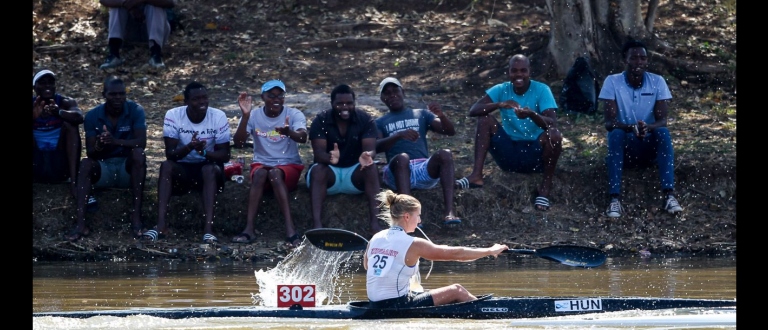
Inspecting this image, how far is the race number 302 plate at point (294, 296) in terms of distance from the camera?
27.2 ft

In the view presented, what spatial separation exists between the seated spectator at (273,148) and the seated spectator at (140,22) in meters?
4.72

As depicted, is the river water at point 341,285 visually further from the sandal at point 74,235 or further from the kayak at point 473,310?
the sandal at point 74,235

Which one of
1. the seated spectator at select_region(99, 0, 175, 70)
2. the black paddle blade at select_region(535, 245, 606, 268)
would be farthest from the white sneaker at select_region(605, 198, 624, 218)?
the seated spectator at select_region(99, 0, 175, 70)

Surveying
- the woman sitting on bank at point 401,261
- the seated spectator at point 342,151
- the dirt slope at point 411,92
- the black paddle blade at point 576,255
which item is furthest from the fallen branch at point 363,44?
Result: the woman sitting on bank at point 401,261

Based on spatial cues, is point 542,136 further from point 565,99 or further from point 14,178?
point 14,178

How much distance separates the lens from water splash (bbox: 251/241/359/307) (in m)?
9.41

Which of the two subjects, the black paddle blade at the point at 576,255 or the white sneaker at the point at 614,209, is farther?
the white sneaker at the point at 614,209

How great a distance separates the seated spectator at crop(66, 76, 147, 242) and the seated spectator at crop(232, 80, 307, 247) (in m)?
1.03

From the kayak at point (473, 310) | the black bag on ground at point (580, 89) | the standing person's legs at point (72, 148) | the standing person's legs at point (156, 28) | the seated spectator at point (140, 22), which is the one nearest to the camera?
the kayak at point (473, 310)

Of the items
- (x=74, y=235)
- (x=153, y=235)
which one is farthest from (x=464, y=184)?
(x=74, y=235)

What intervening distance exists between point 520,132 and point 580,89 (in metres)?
2.48

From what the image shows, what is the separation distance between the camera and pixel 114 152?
480 inches

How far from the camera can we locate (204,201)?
11938 mm
